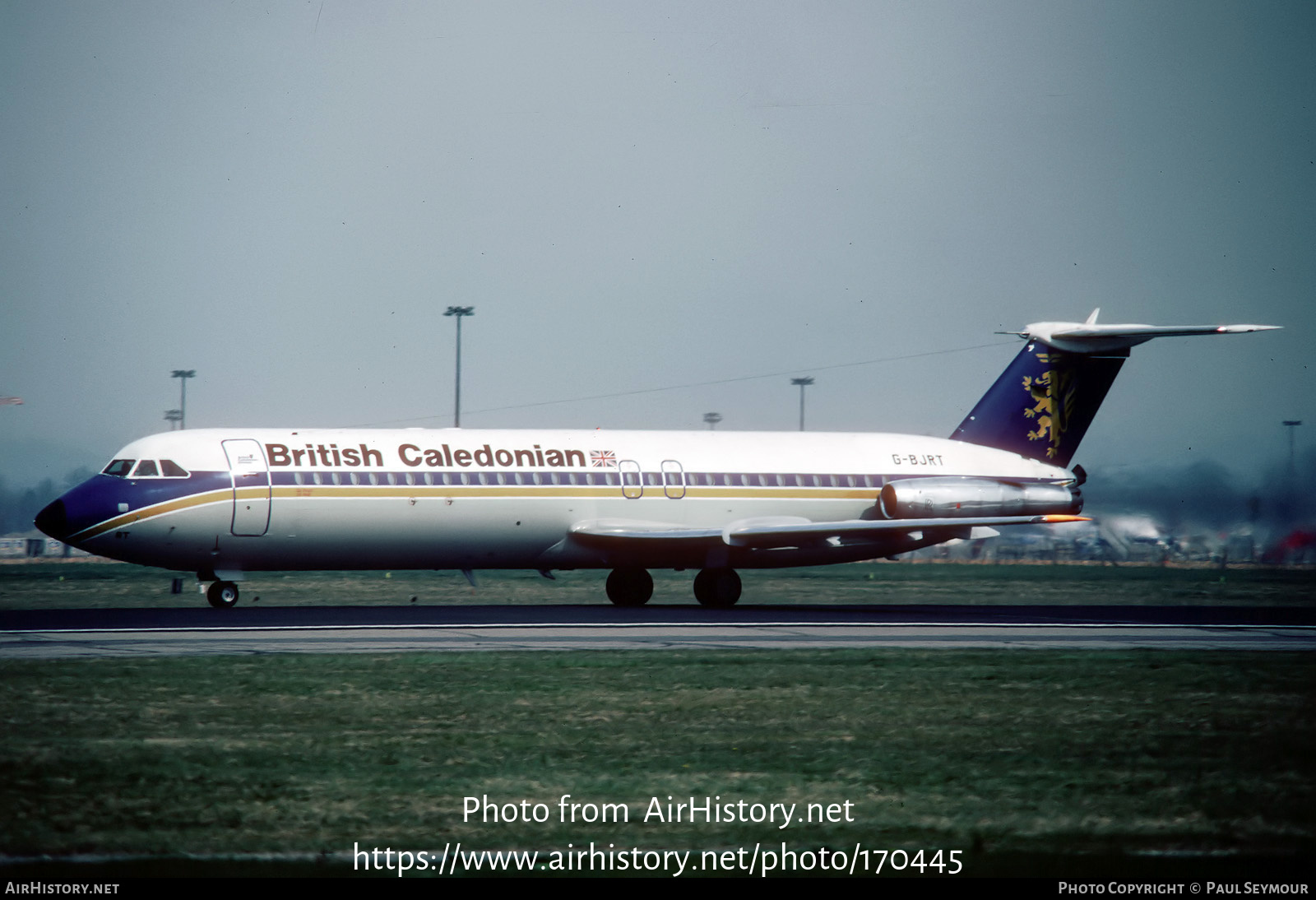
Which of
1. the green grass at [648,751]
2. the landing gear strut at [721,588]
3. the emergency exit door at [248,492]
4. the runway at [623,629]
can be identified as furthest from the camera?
the landing gear strut at [721,588]

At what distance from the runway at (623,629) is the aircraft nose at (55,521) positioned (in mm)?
1699

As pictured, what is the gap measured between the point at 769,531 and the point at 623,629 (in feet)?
27.5

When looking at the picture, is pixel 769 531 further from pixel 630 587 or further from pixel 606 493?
pixel 630 587

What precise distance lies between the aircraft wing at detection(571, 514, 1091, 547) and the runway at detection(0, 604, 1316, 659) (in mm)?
1688

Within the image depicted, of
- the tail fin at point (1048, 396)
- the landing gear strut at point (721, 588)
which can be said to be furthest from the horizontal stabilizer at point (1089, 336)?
the landing gear strut at point (721, 588)

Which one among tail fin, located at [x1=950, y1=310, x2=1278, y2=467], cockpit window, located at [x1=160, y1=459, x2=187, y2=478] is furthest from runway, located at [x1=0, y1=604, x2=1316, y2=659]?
tail fin, located at [x1=950, y1=310, x2=1278, y2=467]

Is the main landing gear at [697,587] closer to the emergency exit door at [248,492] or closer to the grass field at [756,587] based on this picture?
the grass field at [756,587]

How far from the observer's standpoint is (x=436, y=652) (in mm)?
21141

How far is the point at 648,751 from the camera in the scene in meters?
12.7

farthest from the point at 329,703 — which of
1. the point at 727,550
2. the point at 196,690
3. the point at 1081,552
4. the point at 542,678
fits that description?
the point at 1081,552

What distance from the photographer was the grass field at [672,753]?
927 centimetres

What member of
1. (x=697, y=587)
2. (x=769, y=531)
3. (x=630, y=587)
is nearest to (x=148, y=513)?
(x=630, y=587)

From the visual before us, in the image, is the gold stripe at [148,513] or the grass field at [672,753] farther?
the gold stripe at [148,513]

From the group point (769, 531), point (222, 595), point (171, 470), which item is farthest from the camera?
point (769, 531)
